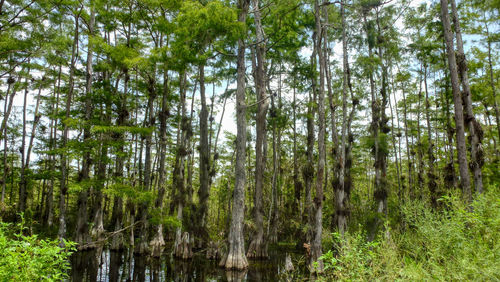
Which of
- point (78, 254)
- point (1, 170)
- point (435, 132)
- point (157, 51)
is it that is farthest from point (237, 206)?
point (435, 132)

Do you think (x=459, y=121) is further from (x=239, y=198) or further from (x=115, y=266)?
(x=115, y=266)

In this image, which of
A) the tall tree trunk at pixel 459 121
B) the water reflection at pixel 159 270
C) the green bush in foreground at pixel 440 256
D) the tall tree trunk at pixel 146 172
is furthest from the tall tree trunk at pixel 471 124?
the tall tree trunk at pixel 146 172

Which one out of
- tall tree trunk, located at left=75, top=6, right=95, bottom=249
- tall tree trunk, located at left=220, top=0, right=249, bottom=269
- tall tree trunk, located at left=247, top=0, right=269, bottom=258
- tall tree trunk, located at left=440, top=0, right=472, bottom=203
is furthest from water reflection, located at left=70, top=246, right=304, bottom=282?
tall tree trunk, located at left=440, top=0, right=472, bottom=203

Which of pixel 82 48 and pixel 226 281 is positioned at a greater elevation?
pixel 82 48

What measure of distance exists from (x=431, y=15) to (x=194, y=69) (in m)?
14.5

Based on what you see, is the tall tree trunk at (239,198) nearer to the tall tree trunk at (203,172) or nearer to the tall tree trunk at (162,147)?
the tall tree trunk at (203,172)

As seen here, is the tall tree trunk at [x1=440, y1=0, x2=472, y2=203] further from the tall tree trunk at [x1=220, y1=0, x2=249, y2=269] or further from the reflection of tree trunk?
the reflection of tree trunk

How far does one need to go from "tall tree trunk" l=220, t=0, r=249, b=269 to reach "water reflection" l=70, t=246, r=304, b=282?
47 cm

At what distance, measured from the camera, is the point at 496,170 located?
1698 cm

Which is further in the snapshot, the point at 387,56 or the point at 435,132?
the point at 435,132

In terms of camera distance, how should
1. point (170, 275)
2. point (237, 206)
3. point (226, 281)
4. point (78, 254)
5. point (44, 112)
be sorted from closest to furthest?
point (226, 281) < point (170, 275) < point (237, 206) < point (78, 254) < point (44, 112)

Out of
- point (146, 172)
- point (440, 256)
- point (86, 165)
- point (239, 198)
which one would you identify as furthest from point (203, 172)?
point (440, 256)

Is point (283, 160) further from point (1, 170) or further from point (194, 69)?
point (1, 170)

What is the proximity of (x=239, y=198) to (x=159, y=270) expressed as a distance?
4.20 metres
